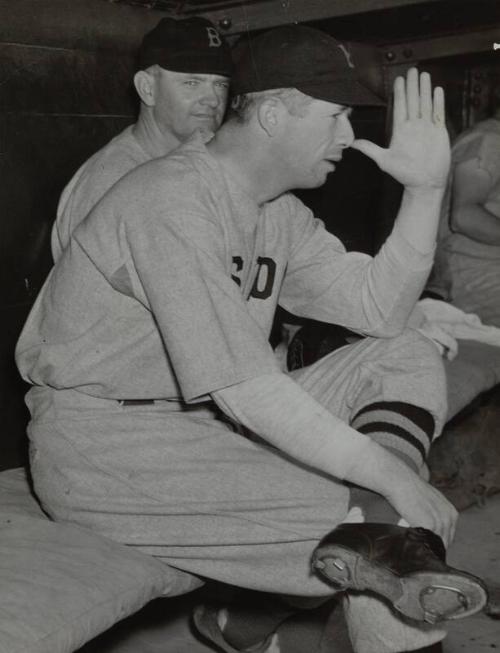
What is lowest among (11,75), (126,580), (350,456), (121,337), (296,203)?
(126,580)

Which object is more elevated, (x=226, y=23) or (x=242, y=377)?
(x=226, y=23)

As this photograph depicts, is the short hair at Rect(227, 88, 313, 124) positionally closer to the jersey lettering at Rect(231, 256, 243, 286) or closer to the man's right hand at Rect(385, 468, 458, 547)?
the jersey lettering at Rect(231, 256, 243, 286)

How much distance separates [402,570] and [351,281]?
92cm

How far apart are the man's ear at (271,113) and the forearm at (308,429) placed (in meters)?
0.57

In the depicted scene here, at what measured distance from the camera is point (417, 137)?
2.29 metres

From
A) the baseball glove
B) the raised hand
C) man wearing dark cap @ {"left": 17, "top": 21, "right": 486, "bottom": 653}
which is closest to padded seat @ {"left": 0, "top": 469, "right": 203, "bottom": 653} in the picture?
man wearing dark cap @ {"left": 17, "top": 21, "right": 486, "bottom": 653}

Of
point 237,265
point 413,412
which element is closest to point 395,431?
point 413,412

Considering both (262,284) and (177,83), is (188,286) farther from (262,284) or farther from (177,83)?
(177,83)

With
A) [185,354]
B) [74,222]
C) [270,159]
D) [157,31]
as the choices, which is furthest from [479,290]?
[185,354]

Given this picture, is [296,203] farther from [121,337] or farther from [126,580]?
[126,580]

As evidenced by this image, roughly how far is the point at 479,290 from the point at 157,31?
205 cm

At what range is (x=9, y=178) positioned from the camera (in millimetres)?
3244

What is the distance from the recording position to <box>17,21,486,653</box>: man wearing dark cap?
196cm

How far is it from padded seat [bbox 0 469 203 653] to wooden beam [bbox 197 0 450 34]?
2.31 meters
